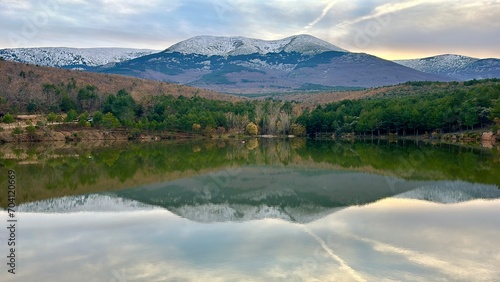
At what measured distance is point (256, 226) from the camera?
15117mm

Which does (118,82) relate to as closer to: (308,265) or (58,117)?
(58,117)

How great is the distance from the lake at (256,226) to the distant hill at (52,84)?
6094 cm

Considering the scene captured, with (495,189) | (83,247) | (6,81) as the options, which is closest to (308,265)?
(83,247)

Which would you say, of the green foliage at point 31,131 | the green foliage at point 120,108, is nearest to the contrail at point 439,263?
the green foliage at point 31,131

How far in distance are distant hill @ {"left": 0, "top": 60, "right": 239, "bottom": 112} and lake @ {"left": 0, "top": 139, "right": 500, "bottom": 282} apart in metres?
60.9

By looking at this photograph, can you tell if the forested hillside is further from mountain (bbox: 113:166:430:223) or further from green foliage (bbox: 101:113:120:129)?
mountain (bbox: 113:166:430:223)

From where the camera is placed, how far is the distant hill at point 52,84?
85062mm

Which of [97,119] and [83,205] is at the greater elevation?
[97,119]

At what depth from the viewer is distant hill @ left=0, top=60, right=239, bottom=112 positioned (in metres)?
85.1

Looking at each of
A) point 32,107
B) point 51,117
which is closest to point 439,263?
point 51,117

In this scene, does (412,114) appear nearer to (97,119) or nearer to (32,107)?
(97,119)

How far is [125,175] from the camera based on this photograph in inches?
1153

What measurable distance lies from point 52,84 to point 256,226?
278 ft

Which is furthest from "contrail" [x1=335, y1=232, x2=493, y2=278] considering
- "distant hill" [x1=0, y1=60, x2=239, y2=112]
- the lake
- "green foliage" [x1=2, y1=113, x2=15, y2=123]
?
"distant hill" [x1=0, y1=60, x2=239, y2=112]
